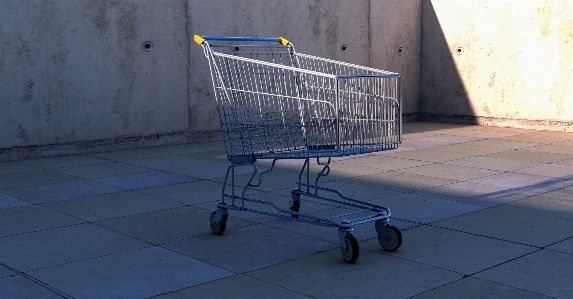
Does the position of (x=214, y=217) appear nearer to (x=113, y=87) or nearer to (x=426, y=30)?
(x=113, y=87)

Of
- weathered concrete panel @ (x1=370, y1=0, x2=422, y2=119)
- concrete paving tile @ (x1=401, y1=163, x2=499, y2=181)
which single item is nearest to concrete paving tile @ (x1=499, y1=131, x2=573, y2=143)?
weathered concrete panel @ (x1=370, y1=0, x2=422, y2=119)

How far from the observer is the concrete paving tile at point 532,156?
8078 mm

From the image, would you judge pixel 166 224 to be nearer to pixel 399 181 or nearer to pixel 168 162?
pixel 399 181

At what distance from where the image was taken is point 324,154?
13.9 ft

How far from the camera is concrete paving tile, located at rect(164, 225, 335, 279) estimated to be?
4.25 m

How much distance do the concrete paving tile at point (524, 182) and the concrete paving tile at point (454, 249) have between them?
6.17 ft

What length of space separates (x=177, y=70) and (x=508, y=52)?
5213mm

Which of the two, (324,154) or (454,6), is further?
(454,6)

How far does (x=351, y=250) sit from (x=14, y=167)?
15.8 feet

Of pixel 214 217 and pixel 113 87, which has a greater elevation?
pixel 113 87

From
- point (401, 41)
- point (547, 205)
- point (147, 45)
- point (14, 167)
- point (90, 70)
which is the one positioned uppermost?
point (401, 41)

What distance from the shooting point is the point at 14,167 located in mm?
7641

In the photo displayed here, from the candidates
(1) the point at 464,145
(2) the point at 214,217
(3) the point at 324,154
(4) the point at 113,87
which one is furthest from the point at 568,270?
(4) the point at 113,87

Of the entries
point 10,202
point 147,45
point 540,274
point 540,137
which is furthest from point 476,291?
point 540,137
